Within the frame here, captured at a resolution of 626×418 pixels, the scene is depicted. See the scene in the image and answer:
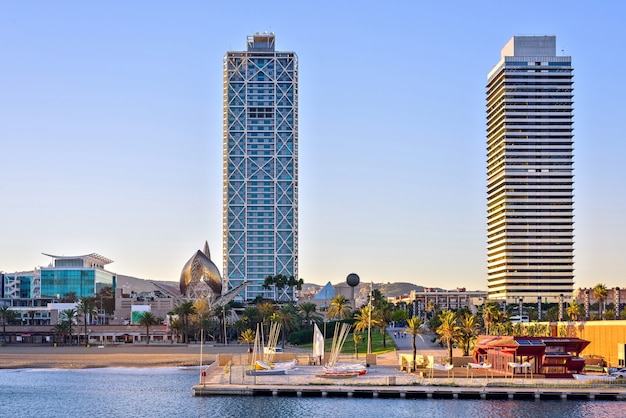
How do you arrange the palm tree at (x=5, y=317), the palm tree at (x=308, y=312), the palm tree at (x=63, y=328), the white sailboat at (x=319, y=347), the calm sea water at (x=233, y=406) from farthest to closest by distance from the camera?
1. the palm tree at (x=308, y=312)
2. the palm tree at (x=5, y=317)
3. the palm tree at (x=63, y=328)
4. the white sailboat at (x=319, y=347)
5. the calm sea water at (x=233, y=406)

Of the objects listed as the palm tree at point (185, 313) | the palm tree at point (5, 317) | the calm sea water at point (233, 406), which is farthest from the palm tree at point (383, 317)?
the palm tree at point (5, 317)

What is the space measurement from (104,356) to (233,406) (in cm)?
6737

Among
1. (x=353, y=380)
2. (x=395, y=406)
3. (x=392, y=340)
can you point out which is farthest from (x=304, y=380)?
(x=392, y=340)

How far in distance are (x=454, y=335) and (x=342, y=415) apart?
3171 cm

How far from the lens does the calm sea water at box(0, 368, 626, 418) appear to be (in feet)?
231

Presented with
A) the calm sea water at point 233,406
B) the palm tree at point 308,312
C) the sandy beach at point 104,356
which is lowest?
the sandy beach at point 104,356

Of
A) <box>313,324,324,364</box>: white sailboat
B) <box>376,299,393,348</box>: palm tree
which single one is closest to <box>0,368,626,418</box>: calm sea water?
<box>313,324,324,364</box>: white sailboat

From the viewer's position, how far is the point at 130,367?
388 feet

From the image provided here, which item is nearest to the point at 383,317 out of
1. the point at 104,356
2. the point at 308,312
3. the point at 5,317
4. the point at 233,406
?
the point at 104,356

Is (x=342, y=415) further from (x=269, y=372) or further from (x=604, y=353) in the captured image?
(x=604, y=353)

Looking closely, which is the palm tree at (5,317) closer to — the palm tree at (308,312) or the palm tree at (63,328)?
the palm tree at (63,328)

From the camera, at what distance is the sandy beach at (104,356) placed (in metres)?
122

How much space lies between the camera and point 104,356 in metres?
136

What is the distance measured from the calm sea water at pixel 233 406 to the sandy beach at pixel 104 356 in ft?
106
